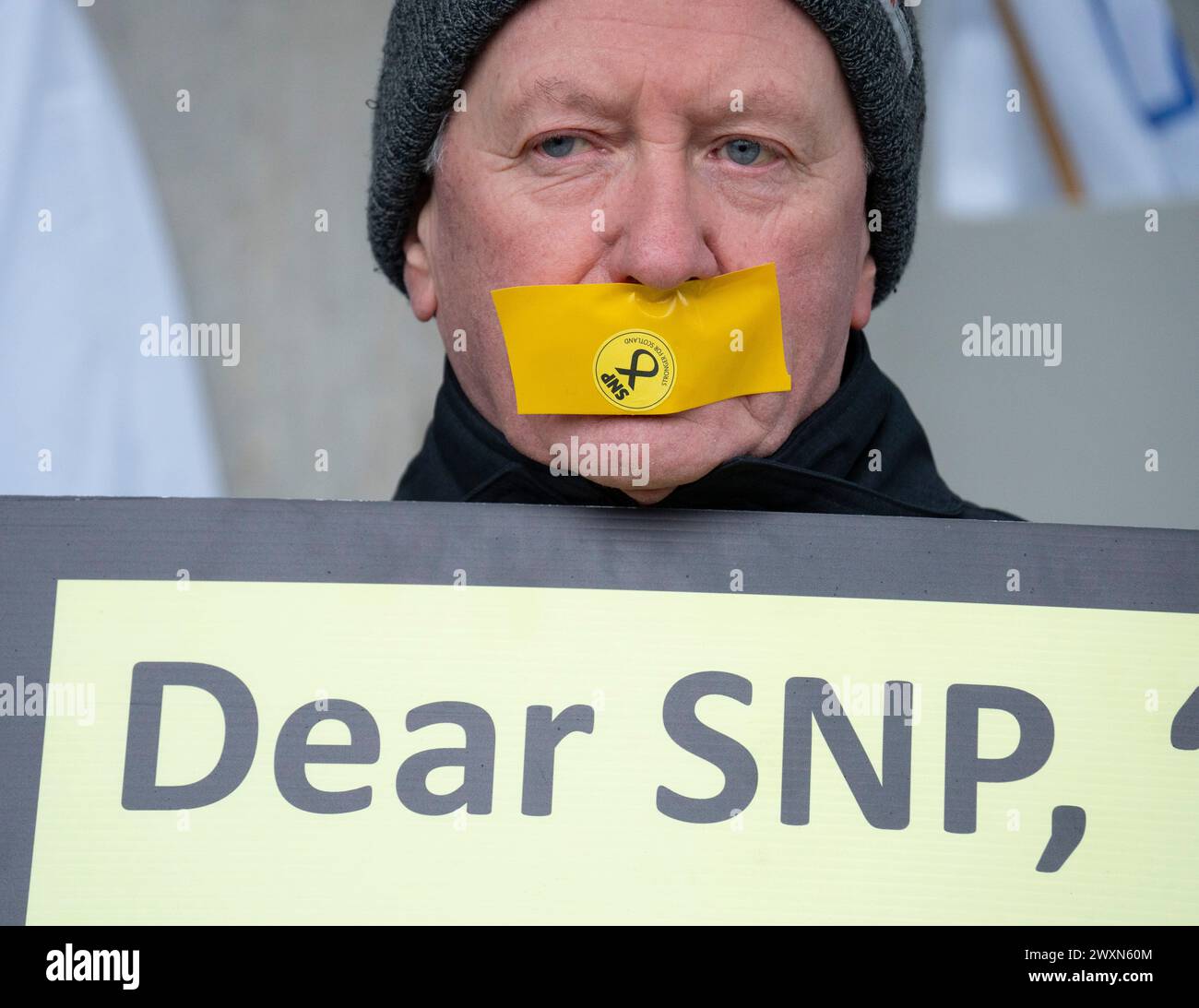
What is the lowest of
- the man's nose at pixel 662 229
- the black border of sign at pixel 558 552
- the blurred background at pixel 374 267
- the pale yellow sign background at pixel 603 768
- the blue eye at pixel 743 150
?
the pale yellow sign background at pixel 603 768

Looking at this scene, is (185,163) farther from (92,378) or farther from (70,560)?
(70,560)

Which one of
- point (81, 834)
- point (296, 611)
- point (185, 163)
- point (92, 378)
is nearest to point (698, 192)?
point (296, 611)

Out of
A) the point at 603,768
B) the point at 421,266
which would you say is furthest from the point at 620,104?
the point at 603,768

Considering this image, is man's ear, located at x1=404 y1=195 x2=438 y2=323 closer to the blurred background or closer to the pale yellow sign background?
the pale yellow sign background

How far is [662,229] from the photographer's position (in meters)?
1.28

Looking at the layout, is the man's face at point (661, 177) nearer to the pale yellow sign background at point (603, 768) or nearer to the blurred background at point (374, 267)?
the pale yellow sign background at point (603, 768)

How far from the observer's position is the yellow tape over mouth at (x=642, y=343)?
4.24ft

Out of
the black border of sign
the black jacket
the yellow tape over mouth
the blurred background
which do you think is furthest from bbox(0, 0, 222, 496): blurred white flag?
the yellow tape over mouth

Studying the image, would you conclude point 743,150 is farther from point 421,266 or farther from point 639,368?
point 421,266

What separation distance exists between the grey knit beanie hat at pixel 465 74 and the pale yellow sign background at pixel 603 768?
0.54 meters

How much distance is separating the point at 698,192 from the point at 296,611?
1.86ft

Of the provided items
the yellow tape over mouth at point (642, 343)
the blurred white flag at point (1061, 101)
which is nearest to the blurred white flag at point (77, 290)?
the yellow tape over mouth at point (642, 343)

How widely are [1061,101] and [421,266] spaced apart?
170cm
